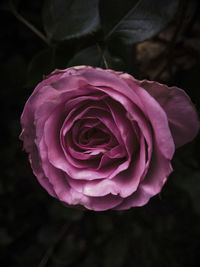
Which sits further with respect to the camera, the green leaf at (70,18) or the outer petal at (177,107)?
the green leaf at (70,18)

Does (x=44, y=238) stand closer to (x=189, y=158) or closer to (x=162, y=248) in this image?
(x=162, y=248)

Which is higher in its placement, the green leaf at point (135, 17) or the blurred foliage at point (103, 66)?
the green leaf at point (135, 17)

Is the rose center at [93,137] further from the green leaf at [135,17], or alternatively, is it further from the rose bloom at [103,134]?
the green leaf at [135,17]

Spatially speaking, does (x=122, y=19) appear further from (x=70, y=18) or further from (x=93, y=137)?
(x=93, y=137)

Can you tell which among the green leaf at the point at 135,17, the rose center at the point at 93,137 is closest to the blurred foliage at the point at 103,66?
the green leaf at the point at 135,17

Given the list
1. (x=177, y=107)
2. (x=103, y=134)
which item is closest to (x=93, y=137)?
(x=103, y=134)
